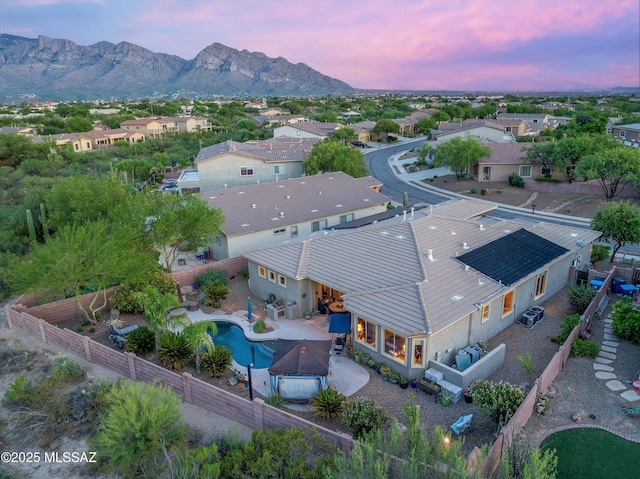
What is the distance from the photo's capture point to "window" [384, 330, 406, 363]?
18.9 metres

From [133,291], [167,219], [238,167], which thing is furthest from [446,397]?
[238,167]

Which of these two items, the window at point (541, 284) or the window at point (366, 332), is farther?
the window at point (541, 284)

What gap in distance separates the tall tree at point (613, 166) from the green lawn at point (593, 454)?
125 feet

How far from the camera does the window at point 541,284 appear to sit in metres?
25.0

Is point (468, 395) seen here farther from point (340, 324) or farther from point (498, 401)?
point (340, 324)

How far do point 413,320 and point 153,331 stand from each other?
12.5m

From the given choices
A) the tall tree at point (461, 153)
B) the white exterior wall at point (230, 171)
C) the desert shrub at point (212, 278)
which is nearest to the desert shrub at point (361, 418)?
the desert shrub at point (212, 278)

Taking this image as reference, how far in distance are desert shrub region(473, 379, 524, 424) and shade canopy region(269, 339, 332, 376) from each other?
5.67 m

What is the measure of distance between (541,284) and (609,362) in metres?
6.53

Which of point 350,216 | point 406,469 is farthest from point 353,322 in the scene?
point 350,216

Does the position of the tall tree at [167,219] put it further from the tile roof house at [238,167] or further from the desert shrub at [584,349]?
the desert shrub at [584,349]

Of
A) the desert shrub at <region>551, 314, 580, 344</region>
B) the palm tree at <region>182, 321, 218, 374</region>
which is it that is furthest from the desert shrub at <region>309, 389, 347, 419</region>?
the desert shrub at <region>551, 314, 580, 344</region>

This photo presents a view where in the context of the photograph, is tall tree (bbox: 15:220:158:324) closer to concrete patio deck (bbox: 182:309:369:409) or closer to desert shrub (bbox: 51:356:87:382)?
desert shrub (bbox: 51:356:87:382)

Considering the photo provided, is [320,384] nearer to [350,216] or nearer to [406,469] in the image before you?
[406,469]
